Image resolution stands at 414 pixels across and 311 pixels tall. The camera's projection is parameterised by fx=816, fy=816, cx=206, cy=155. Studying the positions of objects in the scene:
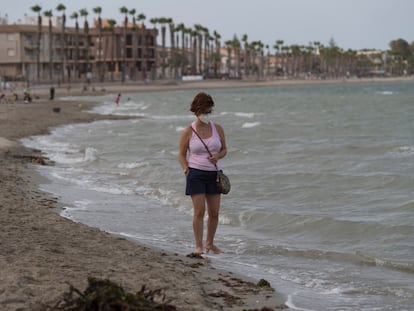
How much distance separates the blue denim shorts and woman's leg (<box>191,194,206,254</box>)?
0.07 meters

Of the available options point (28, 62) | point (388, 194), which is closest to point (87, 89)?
point (28, 62)

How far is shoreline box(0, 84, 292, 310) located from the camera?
6.16 m

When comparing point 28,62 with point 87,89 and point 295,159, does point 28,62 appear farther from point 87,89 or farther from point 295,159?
point 295,159

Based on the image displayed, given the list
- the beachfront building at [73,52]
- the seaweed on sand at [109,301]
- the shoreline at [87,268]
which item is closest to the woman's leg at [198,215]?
the shoreline at [87,268]

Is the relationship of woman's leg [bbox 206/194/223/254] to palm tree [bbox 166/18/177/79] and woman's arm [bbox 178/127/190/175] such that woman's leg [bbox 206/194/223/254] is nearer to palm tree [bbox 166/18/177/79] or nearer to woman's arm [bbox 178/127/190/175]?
woman's arm [bbox 178/127/190/175]

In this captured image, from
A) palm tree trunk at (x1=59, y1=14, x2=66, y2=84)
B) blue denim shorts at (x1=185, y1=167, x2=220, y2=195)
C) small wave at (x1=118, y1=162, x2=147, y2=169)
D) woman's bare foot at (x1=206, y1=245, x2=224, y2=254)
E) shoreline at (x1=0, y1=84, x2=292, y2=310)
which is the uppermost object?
palm tree trunk at (x1=59, y1=14, x2=66, y2=84)

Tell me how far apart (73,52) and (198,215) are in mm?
126971

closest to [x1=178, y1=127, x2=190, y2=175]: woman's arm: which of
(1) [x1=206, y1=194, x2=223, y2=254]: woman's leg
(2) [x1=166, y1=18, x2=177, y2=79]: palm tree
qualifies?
(1) [x1=206, y1=194, x2=223, y2=254]: woman's leg

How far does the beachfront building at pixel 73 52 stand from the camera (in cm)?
11619

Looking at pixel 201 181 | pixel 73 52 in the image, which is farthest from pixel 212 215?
pixel 73 52

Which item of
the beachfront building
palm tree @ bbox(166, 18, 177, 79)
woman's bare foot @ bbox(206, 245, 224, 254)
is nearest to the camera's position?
woman's bare foot @ bbox(206, 245, 224, 254)

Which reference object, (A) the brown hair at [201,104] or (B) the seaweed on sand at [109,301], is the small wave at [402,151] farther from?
(B) the seaweed on sand at [109,301]

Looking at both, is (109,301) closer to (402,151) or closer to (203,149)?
(203,149)

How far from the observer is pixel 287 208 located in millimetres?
13320
